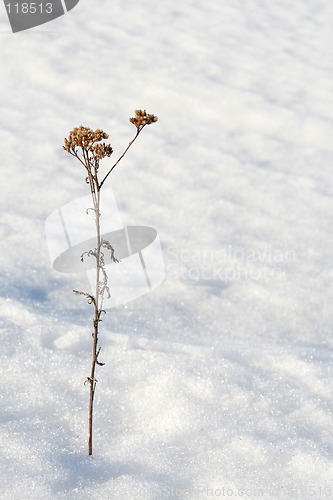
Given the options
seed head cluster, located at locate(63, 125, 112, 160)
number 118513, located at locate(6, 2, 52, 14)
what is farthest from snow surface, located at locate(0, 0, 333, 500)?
seed head cluster, located at locate(63, 125, 112, 160)

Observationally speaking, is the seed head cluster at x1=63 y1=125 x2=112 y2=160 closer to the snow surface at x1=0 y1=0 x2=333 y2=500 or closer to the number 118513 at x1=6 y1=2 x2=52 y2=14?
the snow surface at x1=0 y1=0 x2=333 y2=500

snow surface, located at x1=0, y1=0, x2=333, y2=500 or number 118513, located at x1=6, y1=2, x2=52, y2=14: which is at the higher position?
number 118513, located at x1=6, y1=2, x2=52, y2=14

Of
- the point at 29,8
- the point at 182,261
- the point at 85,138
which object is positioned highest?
the point at 85,138

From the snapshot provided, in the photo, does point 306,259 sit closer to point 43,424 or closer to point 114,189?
point 114,189

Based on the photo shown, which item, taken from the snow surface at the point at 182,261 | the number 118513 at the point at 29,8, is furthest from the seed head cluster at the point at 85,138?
the number 118513 at the point at 29,8

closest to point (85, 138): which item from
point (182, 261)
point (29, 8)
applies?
point (182, 261)

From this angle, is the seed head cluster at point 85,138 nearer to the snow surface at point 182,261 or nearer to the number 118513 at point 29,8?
the snow surface at point 182,261

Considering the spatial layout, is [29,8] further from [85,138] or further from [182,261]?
[85,138]

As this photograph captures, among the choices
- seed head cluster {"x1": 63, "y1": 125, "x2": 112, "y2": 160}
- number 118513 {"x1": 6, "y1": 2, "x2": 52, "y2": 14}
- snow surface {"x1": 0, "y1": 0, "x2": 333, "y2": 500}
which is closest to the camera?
seed head cluster {"x1": 63, "y1": 125, "x2": 112, "y2": 160}
